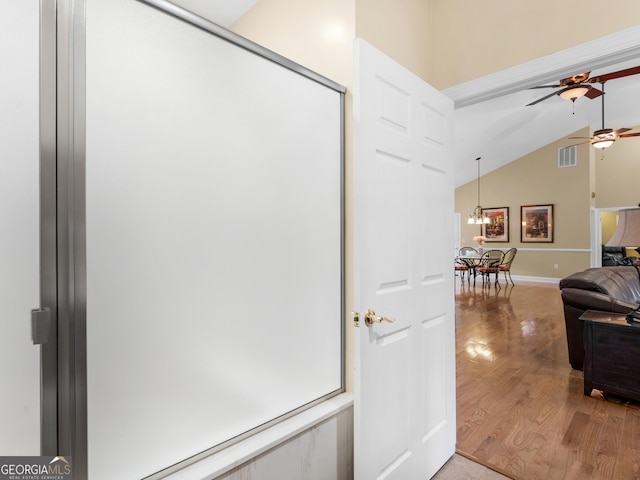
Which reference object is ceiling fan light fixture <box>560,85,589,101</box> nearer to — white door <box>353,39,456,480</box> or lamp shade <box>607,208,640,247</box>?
lamp shade <box>607,208,640,247</box>

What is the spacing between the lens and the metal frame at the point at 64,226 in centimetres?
88

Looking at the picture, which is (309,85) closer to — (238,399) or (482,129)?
(238,399)

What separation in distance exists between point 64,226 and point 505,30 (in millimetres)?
2232

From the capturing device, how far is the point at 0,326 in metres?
0.82

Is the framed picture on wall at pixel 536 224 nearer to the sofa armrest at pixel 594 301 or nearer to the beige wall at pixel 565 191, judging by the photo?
the beige wall at pixel 565 191

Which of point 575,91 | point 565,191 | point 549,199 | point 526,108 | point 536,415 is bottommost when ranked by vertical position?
point 536,415

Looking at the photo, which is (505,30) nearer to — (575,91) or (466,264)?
(575,91)

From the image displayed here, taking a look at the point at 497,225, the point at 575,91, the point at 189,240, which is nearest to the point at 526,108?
the point at 575,91

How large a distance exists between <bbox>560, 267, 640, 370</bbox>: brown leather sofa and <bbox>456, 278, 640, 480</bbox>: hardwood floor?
274mm

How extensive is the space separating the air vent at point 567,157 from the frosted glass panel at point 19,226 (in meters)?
11.2

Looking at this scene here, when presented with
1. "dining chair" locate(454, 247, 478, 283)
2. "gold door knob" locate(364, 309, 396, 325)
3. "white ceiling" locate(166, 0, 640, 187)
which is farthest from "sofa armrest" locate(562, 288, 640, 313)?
"dining chair" locate(454, 247, 478, 283)

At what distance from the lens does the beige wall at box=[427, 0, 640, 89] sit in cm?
158

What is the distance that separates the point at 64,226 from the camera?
0.90 metres

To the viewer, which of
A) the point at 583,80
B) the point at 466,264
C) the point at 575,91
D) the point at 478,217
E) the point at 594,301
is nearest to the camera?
the point at 594,301
